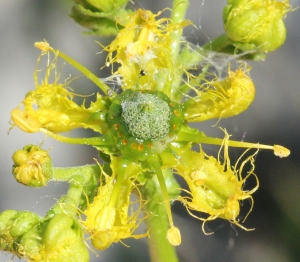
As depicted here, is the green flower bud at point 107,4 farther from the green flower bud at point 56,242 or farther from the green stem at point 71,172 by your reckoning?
the green flower bud at point 56,242

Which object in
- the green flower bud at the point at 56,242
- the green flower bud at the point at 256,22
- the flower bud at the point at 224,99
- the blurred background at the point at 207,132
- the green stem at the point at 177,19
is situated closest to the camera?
the green flower bud at the point at 56,242

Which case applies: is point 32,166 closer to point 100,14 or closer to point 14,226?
point 14,226

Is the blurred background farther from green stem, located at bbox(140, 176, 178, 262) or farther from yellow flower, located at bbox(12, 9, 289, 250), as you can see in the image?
yellow flower, located at bbox(12, 9, 289, 250)

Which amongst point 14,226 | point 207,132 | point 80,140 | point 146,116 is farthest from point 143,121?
point 207,132

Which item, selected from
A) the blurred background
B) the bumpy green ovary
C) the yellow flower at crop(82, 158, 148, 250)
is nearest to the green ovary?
the bumpy green ovary

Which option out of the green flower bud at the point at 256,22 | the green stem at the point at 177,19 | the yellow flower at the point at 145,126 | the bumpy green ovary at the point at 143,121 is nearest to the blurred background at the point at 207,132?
the green stem at the point at 177,19

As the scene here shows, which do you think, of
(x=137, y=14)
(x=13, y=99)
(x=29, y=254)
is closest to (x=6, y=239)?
(x=29, y=254)
